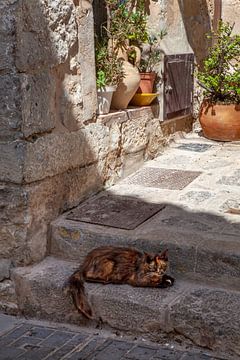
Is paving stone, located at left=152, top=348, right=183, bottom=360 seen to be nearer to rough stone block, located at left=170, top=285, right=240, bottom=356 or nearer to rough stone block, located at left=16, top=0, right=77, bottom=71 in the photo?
rough stone block, located at left=170, top=285, right=240, bottom=356

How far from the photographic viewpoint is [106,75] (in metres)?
4.42

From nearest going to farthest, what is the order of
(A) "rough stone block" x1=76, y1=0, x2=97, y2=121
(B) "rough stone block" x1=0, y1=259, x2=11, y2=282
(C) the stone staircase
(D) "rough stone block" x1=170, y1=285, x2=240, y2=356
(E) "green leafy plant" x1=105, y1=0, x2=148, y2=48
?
1. (D) "rough stone block" x1=170, y1=285, x2=240, y2=356
2. (C) the stone staircase
3. (B) "rough stone block" x1=0, y1=259, x2=11, y2=282
4. (A) "rough stone block" x1=76, y1=0, x2=97, y2=121
5. (E) "green leafy plant" x1=105, y1=0, x2=148, y2=48

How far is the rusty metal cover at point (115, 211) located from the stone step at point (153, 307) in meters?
0.43

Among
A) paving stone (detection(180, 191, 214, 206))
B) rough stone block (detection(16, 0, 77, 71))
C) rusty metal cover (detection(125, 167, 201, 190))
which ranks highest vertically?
rough stone block (detection(16, 0, 77, 71))

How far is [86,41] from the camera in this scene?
4.00m

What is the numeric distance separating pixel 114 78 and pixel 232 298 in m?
2.13

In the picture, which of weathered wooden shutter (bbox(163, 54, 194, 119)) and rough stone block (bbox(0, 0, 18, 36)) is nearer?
rough stone block (bbox(0, 0, 18, 36))

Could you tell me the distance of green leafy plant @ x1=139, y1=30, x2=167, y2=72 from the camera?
5234mm

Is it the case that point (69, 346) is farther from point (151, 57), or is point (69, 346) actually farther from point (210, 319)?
point (151, 57)

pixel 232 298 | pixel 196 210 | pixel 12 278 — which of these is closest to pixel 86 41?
pixel 196 210

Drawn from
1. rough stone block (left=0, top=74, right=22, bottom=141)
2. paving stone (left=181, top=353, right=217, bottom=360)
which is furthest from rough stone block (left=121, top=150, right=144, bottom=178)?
paving stone (left=181, top=353, right=217, bottom=360)

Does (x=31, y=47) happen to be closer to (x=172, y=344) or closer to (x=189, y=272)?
(x=189, y=272)

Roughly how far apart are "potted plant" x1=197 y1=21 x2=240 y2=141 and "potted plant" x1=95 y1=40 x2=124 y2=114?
156 centimetres

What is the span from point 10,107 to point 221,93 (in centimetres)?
306
